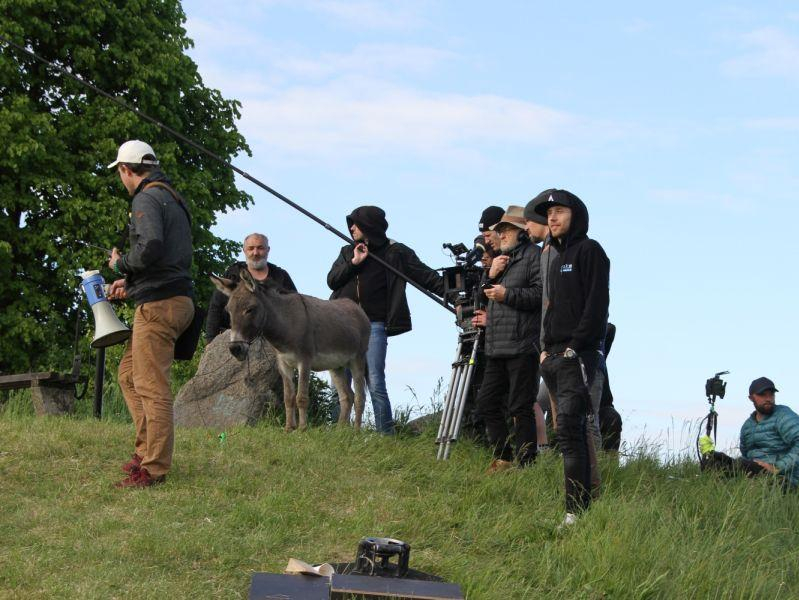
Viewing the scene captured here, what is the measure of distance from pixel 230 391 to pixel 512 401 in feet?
16.2

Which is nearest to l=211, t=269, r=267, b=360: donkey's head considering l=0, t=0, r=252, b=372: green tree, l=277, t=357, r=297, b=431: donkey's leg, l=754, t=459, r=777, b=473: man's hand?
l=277, t=357, r=297, b=431: donkey's leg

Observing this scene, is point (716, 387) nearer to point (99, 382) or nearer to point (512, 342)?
point (512, 342)

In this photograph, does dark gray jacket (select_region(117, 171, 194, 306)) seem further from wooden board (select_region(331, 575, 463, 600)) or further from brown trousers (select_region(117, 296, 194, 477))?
wooden board (select_region(331, 575, 463, 600))

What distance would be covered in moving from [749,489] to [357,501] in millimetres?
4197

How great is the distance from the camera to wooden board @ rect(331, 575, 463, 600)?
6637mm

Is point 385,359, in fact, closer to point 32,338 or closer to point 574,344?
point 574,344

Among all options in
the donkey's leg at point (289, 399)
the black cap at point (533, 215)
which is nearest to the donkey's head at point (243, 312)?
the donkey's leg at point (289, 399)

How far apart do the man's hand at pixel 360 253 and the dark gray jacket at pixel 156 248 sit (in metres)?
3.26

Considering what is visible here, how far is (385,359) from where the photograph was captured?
12.7 meters

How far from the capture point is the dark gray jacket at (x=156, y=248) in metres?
9.19

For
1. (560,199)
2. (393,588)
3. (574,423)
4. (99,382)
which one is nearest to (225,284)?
(99,382)

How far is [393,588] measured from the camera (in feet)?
22.0

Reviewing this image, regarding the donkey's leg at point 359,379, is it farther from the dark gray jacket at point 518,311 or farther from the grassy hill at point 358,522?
the dark gray jacket at point 518,311

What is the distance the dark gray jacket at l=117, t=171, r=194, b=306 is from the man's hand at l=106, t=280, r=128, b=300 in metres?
0.16
